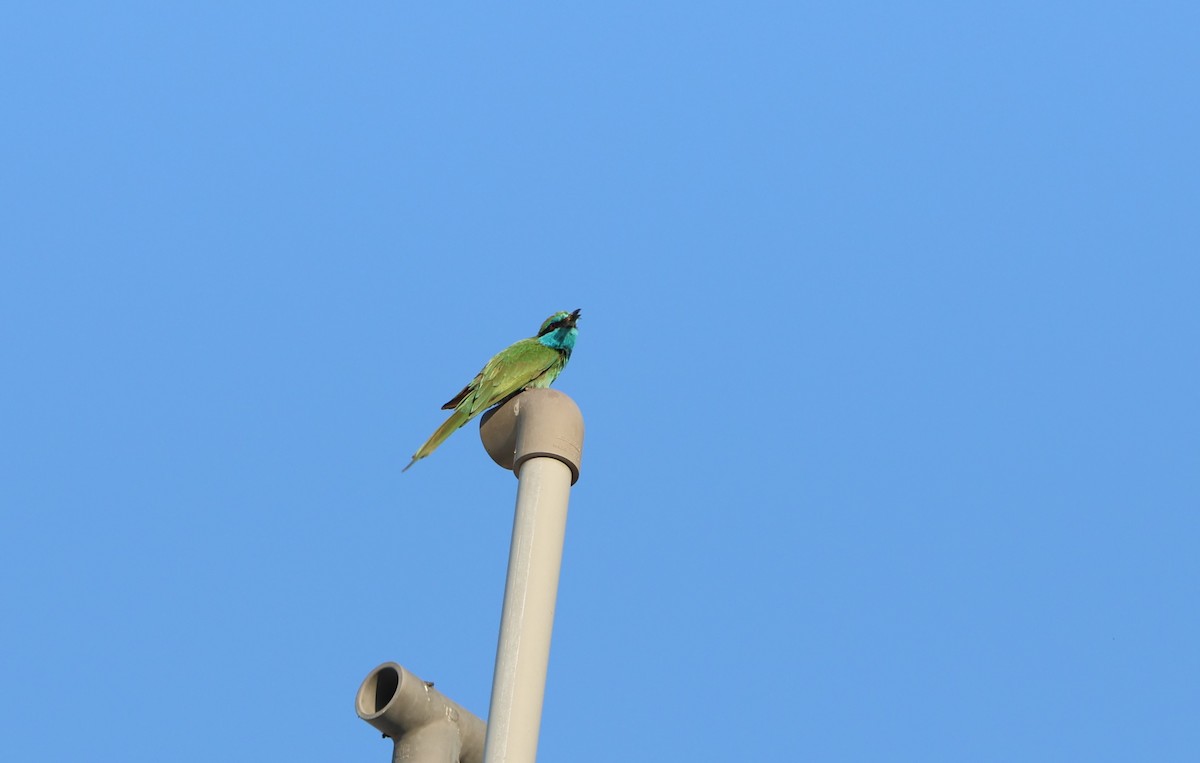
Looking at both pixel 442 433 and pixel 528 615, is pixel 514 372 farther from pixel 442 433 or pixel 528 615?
pixel 528 615

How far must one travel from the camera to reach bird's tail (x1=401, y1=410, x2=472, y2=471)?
267 inches

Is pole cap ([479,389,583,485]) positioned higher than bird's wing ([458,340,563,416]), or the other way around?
bird's wing ([458,340,563,416])

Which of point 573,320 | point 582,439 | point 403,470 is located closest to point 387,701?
point 582,439

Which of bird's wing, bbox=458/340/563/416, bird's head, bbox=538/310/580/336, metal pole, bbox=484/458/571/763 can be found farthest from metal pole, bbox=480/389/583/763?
bird's head, bbox=538/310/580/336

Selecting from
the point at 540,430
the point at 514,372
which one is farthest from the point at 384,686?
the point at 514,372

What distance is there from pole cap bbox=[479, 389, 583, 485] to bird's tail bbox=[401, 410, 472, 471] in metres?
2.14

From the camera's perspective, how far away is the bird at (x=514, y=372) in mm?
6879

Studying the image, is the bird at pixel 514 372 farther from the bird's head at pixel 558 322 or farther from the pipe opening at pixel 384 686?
the pipe opening at pixel 384 686

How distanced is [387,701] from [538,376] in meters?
3.76

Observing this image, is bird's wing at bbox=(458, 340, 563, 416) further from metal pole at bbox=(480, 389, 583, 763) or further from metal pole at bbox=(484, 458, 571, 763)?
metal pole at bbox=(484, 458, 571, 763)

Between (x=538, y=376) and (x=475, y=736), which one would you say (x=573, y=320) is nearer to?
(x=538, y=376)

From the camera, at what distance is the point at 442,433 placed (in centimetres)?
682

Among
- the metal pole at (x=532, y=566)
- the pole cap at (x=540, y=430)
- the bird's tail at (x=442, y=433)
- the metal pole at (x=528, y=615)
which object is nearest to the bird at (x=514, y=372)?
the bird's tail at (x=442, y=433)

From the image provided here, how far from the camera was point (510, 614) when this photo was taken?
379cm
